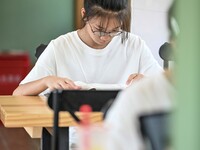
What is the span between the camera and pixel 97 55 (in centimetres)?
234

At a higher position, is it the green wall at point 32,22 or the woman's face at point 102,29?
the woman's face at point 102,29

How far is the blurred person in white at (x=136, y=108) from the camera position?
64cm

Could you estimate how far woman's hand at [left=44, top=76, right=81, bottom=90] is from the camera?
194 centimetres

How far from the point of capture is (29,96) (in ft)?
7.25

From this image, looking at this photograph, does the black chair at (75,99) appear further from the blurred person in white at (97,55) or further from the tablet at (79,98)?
the blurred person in white at (97,55)

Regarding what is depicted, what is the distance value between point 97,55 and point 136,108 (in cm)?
169

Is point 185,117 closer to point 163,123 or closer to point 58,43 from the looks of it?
point 163,123

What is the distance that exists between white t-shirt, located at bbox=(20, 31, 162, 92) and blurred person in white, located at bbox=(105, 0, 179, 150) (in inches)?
62.1

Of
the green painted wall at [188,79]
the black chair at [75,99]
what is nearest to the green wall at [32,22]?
the black chair at [75,99]

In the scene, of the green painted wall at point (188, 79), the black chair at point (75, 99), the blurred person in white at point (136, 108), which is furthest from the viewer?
the black chair at point (75, 99)

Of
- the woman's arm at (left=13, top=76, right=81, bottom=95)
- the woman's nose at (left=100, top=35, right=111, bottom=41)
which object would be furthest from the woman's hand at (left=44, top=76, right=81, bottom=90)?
the woman's nose at (left=100, top=35, right=111, bottom=41)

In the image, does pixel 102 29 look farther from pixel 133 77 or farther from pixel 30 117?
pixel 30 117

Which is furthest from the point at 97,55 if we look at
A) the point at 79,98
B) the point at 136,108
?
the point at 136,108

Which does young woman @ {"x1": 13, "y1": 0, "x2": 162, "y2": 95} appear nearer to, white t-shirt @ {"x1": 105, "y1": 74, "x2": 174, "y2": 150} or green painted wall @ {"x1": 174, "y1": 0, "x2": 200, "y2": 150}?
white t-shirt @ {"x1": 105, "y1": 74, "x2": 174, "y2": 150}
